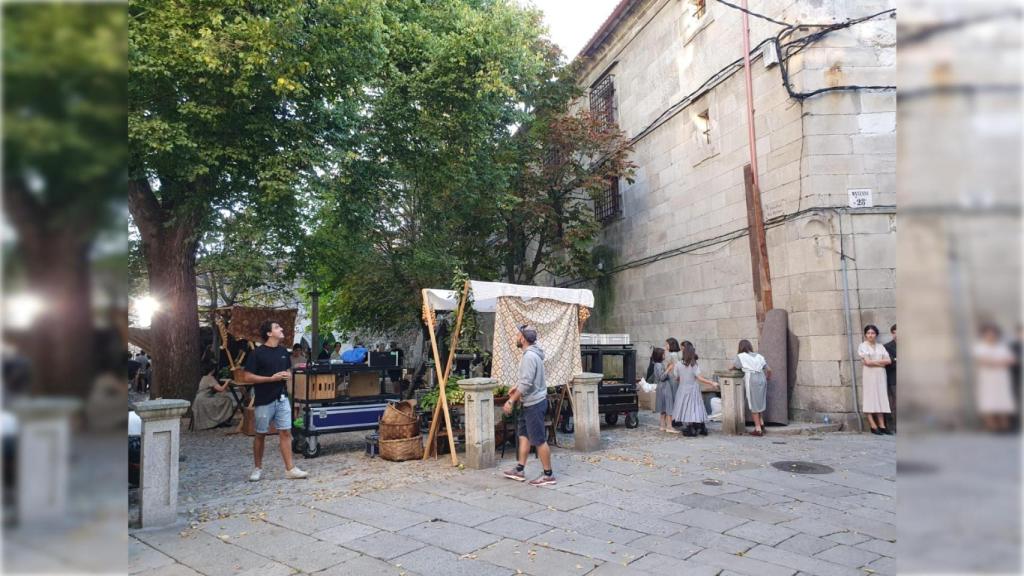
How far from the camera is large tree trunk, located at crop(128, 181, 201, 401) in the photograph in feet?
37.1

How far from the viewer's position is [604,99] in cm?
1766

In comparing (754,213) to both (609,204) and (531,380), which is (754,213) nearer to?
(609,204)

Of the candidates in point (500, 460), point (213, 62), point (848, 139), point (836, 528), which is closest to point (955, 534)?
point (836, 528)

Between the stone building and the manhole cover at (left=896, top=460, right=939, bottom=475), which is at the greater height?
the stone building

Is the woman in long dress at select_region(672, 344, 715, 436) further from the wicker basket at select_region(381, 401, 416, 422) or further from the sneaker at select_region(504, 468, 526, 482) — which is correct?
the wicker basket at select_region(381, 401, 416, 422)

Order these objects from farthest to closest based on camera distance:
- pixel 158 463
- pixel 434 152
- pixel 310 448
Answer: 1. pixel 434 152
2. pixel 310 448
3. pixel 158 463

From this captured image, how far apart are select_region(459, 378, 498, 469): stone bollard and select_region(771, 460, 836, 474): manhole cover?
3557 mm

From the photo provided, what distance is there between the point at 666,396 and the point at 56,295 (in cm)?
1042

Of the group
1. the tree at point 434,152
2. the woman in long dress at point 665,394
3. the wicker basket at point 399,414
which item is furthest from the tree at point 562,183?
the wicker basket at point 399,414

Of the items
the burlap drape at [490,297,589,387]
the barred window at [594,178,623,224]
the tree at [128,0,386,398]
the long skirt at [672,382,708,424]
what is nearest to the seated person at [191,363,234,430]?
the tree at [128,0,386,398]

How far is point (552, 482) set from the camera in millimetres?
6648

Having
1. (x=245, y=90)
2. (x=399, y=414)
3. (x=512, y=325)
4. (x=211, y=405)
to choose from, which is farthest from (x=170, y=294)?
(x=512, y=325)

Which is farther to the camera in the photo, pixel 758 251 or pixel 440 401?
pixel 758 251

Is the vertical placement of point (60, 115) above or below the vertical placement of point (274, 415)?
above
